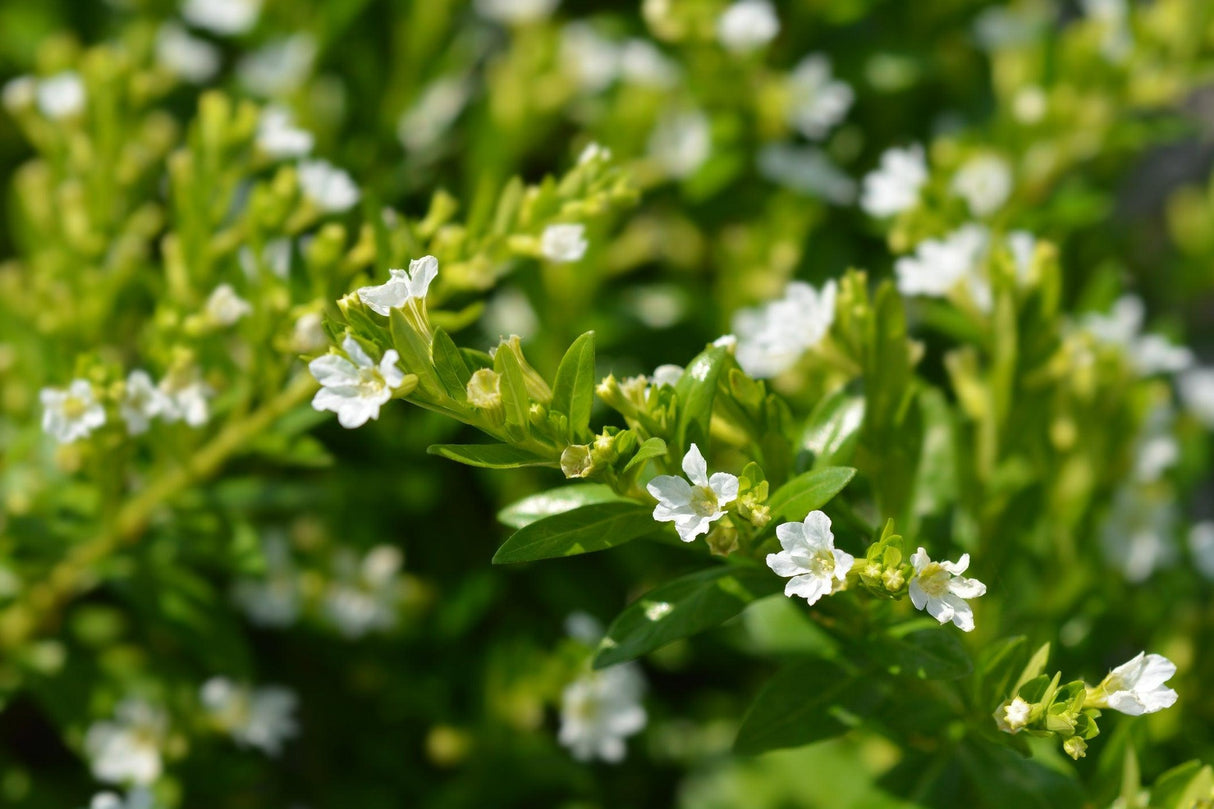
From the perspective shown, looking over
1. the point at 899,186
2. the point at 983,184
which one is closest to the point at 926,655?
the point at 899,186

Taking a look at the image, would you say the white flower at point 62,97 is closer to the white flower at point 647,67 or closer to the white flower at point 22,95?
the white flower at point 22,95

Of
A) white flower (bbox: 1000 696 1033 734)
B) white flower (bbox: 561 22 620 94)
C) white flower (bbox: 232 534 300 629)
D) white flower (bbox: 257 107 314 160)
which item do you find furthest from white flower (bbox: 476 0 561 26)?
white flower (bbox: 1000 696 1033 734)

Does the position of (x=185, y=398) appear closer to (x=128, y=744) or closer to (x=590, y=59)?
(x=128, y=744)

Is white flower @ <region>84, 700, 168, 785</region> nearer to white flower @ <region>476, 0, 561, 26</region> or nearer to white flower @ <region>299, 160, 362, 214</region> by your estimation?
white flower @ <region>299, 160, 362, 214</region>

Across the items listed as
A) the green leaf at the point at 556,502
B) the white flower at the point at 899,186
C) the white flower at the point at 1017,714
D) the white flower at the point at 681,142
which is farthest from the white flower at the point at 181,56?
the white flower at the point at 1017,714

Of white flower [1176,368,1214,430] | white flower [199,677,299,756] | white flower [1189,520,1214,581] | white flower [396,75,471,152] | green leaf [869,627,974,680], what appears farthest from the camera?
white flower [396,75,471,152]

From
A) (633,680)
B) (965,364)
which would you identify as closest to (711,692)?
(633,680)
